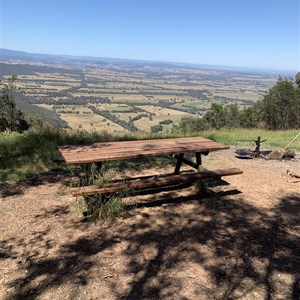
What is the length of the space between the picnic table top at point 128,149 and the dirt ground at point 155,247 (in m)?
0.68

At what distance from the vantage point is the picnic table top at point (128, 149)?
4113 mm

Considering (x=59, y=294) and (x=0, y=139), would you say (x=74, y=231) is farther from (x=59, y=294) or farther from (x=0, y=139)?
(x=0, y=139)

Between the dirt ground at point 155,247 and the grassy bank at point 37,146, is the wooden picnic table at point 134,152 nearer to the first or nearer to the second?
the dirt ground at point 155,247

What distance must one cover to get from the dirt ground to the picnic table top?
682mm

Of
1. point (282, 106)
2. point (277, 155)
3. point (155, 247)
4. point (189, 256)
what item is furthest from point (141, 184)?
point (282, 106)

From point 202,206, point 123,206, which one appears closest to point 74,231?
point 123,206

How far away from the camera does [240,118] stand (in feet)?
145

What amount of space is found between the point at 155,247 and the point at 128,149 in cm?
167

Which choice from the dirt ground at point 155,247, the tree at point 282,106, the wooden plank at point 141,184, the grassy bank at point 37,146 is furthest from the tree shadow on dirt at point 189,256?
the tree at point 282,106

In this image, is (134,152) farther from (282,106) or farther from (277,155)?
(282,106)

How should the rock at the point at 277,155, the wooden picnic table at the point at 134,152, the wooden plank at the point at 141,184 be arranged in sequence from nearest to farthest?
the wooden plank at the point at 141,184, the wooden picnic table at the point at 134,152, the rock at the point at 277,155

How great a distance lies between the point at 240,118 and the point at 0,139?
39.5 metres

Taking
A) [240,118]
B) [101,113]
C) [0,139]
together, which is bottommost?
[101,113]

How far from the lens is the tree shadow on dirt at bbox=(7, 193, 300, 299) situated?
2709 millimetres
